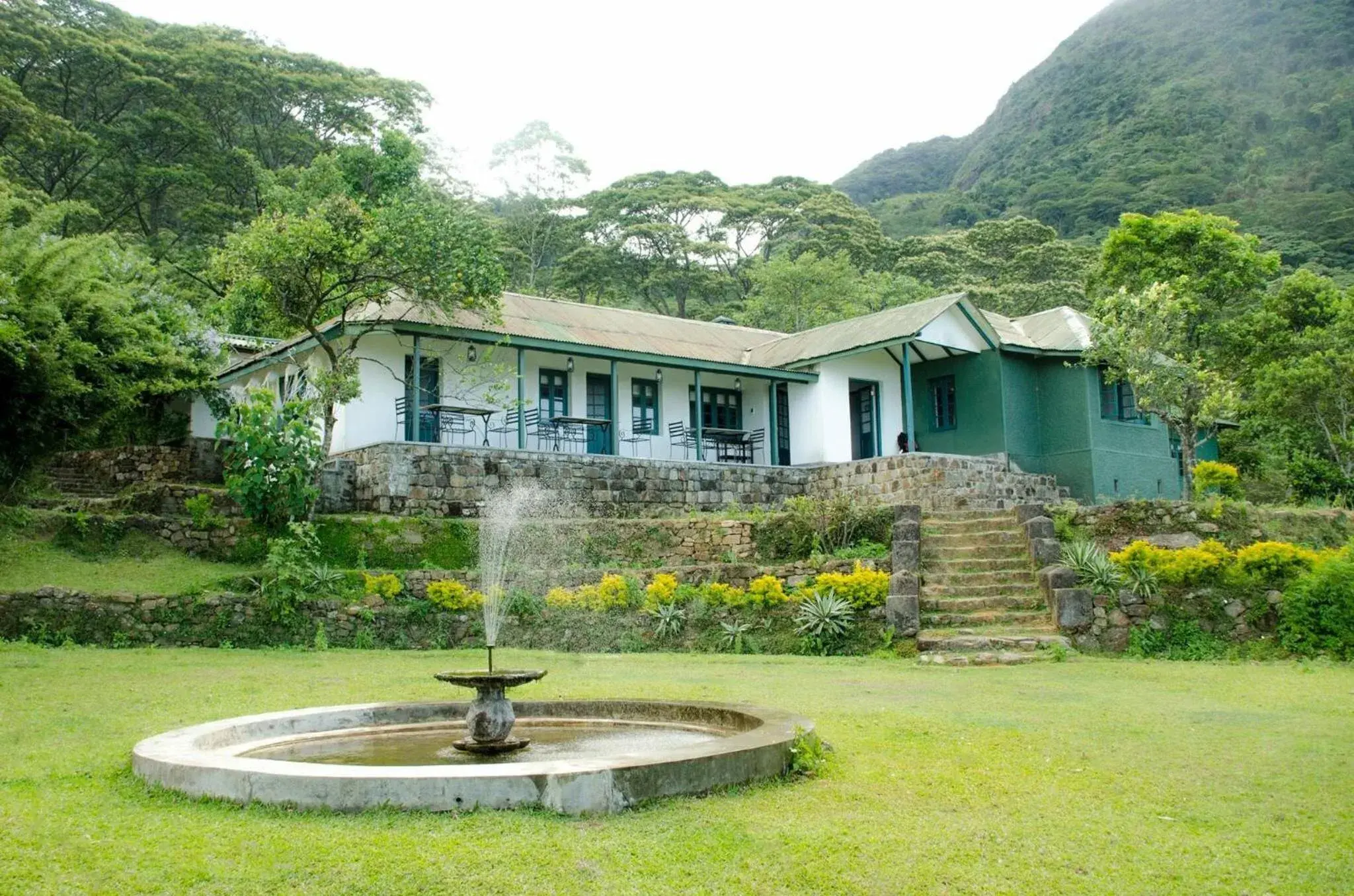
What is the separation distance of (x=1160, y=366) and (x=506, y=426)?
511 inches

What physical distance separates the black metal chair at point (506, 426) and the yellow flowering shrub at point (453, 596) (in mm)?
7329

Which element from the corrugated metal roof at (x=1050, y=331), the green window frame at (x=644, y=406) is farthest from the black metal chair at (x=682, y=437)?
the corrugated metal roof at (x=1050, y=331)

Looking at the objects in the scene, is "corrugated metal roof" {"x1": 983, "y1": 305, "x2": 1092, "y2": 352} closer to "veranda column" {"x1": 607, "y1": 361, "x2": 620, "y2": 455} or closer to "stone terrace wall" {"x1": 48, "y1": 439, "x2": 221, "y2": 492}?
"veranda column" {"x1": 607, "y1": 361, "x2": 620, "y2": 455}

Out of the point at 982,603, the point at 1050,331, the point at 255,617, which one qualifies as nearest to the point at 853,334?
the point at 1050,331

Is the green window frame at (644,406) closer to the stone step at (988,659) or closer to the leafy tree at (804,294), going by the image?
the stone step at (988,659)

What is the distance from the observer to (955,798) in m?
6.00

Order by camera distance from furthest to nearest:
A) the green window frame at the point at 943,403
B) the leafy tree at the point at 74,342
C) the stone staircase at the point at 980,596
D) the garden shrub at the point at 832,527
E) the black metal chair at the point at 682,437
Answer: the green window frame at the point at 943,403 → the black metal chair at the point at 682,437 → the garden shrub at the point at 832,527 → the leafy tree at the point at 74,342 → the stone staircase at the point at 980,596

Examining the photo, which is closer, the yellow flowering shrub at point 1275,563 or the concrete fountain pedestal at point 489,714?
the concrete fountain pedestal at point 489,714

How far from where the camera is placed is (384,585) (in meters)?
15.6

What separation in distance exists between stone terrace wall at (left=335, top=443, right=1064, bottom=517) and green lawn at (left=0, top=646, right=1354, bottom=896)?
10.3 meters

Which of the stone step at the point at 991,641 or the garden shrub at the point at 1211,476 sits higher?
the garden shrub at the point at 1211,476

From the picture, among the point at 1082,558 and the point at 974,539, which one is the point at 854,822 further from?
the point at 974,539

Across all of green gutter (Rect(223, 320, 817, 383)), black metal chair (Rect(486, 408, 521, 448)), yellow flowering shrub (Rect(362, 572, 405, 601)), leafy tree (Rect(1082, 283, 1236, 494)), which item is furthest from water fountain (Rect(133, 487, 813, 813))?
leafy tree (Rect(1082, 283, 1236, 494))

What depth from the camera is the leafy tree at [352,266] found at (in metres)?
19.6
